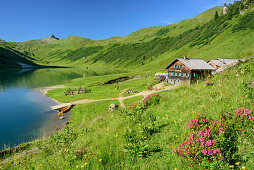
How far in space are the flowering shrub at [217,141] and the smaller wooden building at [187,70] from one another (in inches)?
1824

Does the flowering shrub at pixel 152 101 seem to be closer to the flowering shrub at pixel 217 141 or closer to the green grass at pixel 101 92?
the flowering shrub at pixel 217 141

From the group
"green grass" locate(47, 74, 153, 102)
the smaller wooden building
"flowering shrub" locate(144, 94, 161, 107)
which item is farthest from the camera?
the smaller wooden building

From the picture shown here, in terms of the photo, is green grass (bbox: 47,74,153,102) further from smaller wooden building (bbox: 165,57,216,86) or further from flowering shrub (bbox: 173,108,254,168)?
flowering shrub (bbox: 173,108,254,168)

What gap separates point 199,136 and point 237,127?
1.28 meters

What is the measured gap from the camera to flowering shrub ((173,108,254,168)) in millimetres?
3907

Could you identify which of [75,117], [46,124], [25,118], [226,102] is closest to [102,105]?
[75,117]

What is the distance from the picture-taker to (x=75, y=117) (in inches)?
1296

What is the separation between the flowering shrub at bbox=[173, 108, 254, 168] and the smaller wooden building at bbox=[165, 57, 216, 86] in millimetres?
46319

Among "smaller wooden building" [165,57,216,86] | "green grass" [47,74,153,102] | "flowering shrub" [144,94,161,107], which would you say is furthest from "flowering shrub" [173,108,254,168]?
"smaller wooden building" [165,57,216,86]

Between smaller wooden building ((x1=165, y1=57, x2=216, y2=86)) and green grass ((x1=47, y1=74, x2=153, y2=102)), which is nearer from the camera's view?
green grass ((x1=47, y1=74, x2=153, y2=102))

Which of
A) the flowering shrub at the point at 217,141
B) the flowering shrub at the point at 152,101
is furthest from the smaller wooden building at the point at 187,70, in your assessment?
the flowering shrub at the point at 217,141

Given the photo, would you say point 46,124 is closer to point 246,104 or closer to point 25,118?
point 25,118

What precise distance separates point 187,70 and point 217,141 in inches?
1946

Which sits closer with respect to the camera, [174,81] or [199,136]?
[199,136]
